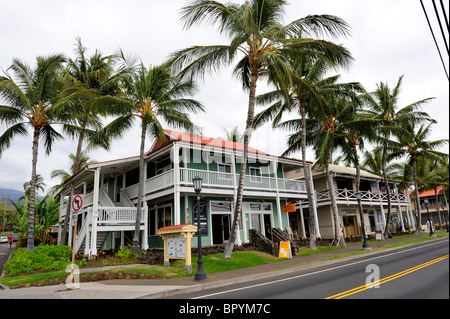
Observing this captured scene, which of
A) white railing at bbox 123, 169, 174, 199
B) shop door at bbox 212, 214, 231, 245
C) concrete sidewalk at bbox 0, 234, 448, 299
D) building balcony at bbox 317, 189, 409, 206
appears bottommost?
concrete sidewalk at bbox 0, 234, 448, 299

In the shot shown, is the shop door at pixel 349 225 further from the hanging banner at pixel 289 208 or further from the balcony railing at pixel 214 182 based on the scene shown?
the hanging banner at pixel 289 208

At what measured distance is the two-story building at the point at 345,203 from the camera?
2698cm

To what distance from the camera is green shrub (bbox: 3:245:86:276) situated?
1261cm

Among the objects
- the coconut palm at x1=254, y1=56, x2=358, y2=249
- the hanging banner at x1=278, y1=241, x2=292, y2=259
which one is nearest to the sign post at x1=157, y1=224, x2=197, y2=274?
the hanging banner at x1=278, y1=241, x2=292, y2=259

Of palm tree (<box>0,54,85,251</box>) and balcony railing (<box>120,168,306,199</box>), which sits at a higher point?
palm tree (<box>0,54,85,251</box>)

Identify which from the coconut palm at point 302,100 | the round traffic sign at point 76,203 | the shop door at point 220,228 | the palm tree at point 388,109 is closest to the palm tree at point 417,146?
the palm tree at point 388,109

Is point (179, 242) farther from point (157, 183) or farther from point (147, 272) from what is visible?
point (157, 183)

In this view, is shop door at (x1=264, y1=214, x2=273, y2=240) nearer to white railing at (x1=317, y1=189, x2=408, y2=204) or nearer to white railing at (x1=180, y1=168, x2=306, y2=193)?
white railing at (x1=180, y1=168, x2=306, y2=193)

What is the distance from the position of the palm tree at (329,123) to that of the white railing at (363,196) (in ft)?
16.7

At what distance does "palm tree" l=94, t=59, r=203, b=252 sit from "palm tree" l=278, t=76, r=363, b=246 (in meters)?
7.33

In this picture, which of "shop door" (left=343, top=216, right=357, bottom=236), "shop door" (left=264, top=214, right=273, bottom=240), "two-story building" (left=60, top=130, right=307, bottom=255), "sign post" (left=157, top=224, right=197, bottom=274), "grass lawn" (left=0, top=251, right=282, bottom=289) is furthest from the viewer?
"shop door" (left=343, top=216, right=357, bottom=236)
